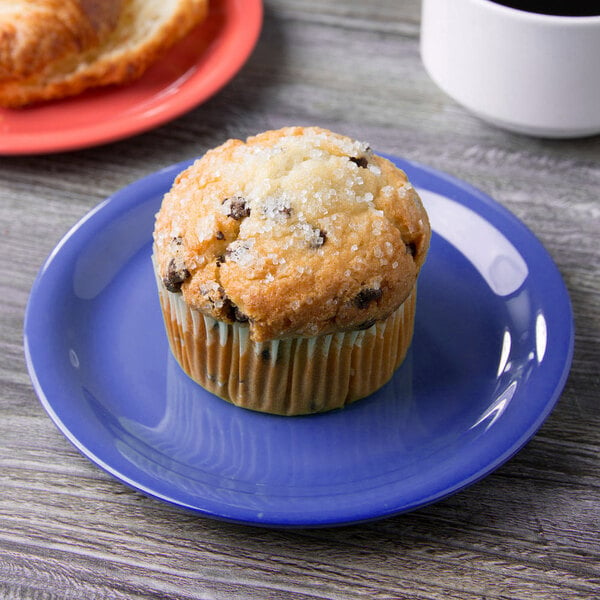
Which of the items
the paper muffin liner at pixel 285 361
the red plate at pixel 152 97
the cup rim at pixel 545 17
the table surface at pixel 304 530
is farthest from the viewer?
the red plate at pixel 152 97

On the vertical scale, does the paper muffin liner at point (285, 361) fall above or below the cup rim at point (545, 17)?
below

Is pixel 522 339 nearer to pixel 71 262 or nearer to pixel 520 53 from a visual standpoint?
pixel 520 53

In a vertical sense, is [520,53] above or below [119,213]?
above

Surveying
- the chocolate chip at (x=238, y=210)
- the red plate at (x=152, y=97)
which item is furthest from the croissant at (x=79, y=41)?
the chocolate chip at (x=238, y=210)

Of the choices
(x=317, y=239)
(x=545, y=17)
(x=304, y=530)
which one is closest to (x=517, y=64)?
(x=545, y=17)

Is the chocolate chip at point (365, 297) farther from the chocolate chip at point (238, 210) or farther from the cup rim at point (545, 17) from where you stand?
the cup rim at point (545, 17)

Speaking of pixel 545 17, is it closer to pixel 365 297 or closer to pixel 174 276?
pixel 365 297

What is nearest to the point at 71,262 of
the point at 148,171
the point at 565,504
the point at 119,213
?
the point at 119,213
